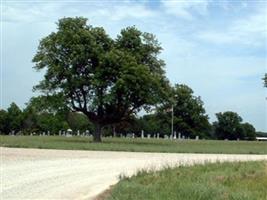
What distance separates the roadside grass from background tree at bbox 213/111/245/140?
11914cm

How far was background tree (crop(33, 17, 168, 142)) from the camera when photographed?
52156mm

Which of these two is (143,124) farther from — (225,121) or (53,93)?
(53,93)

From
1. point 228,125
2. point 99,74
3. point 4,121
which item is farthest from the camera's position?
point 228,125

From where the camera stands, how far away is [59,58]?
178 feet

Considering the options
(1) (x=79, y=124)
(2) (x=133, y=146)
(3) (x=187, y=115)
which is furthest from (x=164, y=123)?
(2) (x=133, y=146)

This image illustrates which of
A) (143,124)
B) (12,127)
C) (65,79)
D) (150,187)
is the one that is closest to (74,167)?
(150,187)

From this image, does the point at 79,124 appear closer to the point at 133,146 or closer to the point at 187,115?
the point at 187,115

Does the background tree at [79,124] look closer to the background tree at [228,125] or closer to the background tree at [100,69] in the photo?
the background tree at [228,125]

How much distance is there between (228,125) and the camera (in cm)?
13650

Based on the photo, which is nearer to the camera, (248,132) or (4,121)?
(4,121)

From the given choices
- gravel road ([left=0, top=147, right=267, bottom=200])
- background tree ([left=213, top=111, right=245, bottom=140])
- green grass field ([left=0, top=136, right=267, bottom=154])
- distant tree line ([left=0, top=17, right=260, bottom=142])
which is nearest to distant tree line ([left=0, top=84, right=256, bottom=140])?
background tree ([left=213, top=111, right=245, bottom=140])

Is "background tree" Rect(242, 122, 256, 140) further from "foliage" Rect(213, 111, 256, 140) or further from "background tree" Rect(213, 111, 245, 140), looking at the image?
"background tree" Rect(213, 111, 245, 140)

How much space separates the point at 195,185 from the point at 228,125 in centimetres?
12539

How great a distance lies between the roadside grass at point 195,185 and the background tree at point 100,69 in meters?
34.8
